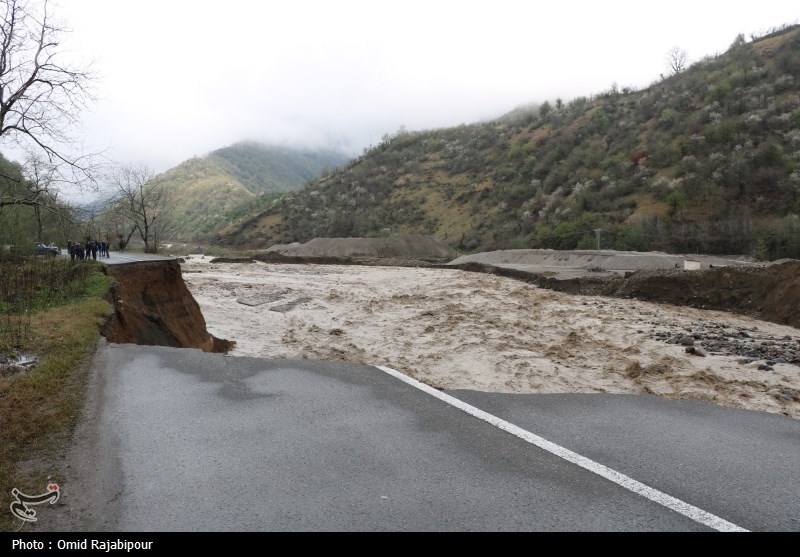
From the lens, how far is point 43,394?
492 cm

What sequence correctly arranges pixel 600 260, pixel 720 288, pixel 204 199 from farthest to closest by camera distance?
1. pixel 204 199
2. pixel 600 260
3. pixel 720 288

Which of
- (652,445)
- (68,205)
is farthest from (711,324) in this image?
(68,205)

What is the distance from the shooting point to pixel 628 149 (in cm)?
4247

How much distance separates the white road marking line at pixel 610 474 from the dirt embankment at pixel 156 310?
7.71m

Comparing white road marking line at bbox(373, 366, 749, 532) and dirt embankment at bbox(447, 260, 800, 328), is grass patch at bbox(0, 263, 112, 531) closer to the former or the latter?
white road marking line at bbox(373, 366, 749, 532)

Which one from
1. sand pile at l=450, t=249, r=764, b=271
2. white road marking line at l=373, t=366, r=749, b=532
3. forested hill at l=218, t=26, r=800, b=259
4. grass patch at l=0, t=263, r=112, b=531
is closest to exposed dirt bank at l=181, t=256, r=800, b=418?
white road marking line at l=373, t=366, r=749, b=532

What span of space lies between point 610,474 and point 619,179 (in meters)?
39.5

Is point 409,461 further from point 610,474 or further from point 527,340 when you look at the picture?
point 527,340

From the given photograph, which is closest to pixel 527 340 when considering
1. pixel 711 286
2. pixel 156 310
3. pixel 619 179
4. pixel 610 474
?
pixel 610 474

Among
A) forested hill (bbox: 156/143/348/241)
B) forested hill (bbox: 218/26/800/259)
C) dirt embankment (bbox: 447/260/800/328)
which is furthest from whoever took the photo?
forested hill (bbox: 156/143/348/241)

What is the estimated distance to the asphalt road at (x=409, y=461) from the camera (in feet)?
9.57

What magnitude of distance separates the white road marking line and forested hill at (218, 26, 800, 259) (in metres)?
23.7

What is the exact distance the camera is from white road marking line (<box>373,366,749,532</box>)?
2895mm
